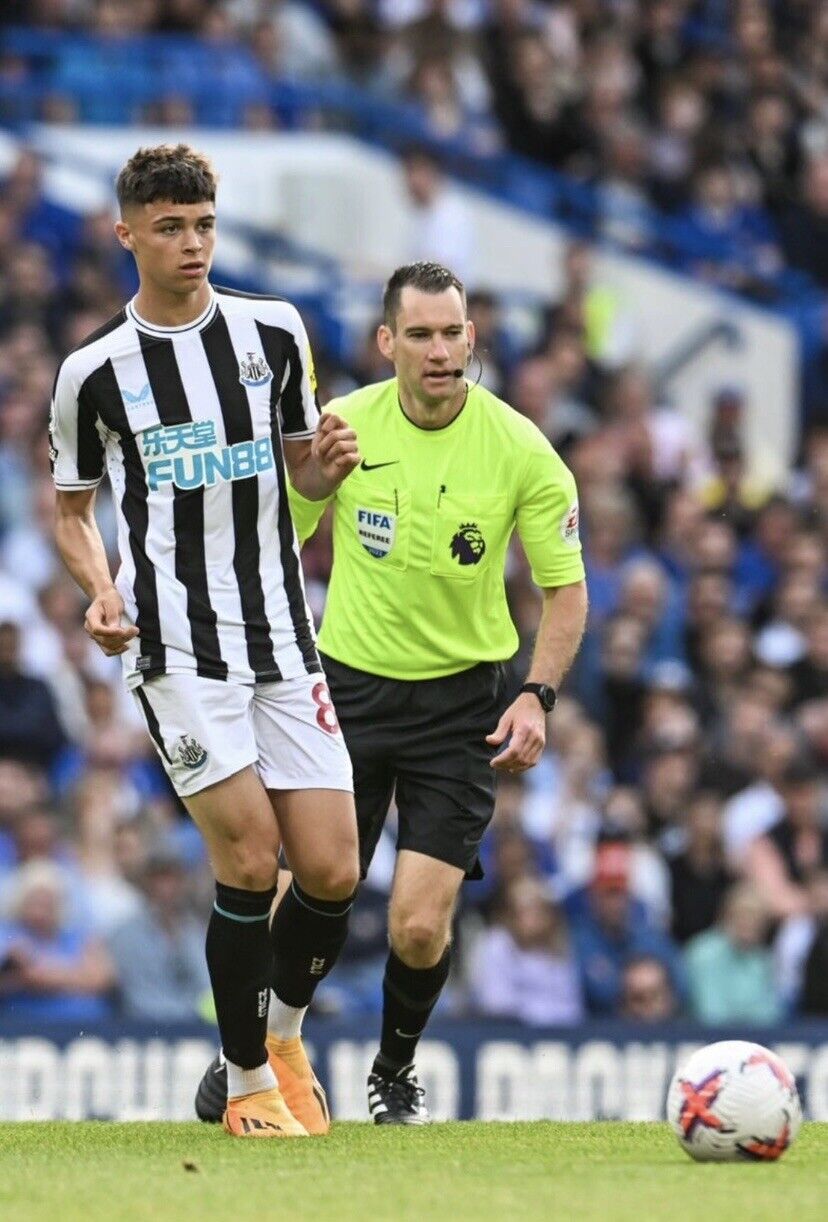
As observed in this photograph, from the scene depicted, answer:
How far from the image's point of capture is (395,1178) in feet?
20.1

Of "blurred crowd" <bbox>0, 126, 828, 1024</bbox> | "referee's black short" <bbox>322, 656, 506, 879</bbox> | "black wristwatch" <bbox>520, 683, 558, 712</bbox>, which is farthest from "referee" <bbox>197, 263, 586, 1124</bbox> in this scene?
"blurred crowd" <bbox>0, 126, 828, 1024</bbox>

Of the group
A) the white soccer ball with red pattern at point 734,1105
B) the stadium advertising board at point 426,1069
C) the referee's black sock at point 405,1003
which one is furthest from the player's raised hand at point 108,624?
the stadium advertising board at point 426,1069

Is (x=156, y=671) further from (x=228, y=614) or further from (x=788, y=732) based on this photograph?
(x=788, y=732)

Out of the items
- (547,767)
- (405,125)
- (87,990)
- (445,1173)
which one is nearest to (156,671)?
→ (445,1173)

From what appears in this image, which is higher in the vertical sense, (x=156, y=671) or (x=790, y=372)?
(x=790, y=372)

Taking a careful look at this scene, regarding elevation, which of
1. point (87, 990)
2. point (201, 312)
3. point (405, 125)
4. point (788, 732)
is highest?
point (405, 125)

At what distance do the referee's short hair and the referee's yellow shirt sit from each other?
1.18 ft

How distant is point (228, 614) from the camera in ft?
22.3

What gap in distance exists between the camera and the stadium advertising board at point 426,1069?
10094 millimetres

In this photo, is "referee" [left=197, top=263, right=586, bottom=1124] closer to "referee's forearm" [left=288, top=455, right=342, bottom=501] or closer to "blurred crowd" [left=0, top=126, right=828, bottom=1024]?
"referee's forearm" [left=288, top=455, right=342, bottom=501]

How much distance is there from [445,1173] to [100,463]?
6.73 ft

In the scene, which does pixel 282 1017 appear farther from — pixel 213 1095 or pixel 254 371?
pixel 254 371

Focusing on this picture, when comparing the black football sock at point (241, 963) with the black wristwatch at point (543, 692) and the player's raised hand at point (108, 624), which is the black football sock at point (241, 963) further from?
the black wristwatch at point (543, 692)

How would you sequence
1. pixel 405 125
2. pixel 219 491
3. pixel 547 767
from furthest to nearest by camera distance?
pixel 405 125, pixel 547 767, pixel 219 491
